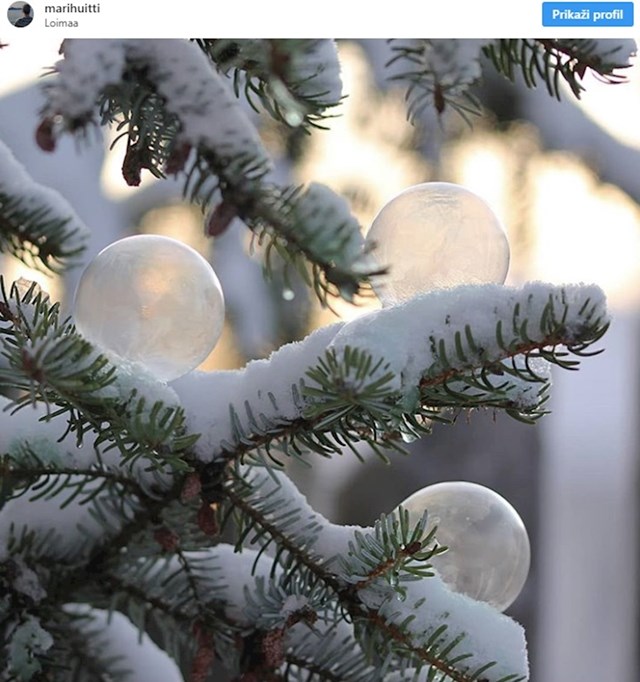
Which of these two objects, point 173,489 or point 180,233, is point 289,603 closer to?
point 173,489

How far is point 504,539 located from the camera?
34cm

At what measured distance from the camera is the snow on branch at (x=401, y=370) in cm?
25

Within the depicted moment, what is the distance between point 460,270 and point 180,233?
0.78m

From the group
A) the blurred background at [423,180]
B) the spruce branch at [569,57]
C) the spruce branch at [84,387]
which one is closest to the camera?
the spruce branch at [84,387]

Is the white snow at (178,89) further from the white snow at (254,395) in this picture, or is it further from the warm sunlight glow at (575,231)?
the warm sunlight glow at (575,231)

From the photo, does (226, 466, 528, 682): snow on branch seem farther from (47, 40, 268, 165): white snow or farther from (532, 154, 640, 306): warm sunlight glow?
(532, 154, 640, 306): warm sunlight glow

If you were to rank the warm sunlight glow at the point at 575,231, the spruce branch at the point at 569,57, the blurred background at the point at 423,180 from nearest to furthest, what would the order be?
the spruce branch at the point at 569,57
the blurred background at the point at 423,180
the warm sunlight glow at the point at 575,231

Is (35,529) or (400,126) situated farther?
(400,126)
